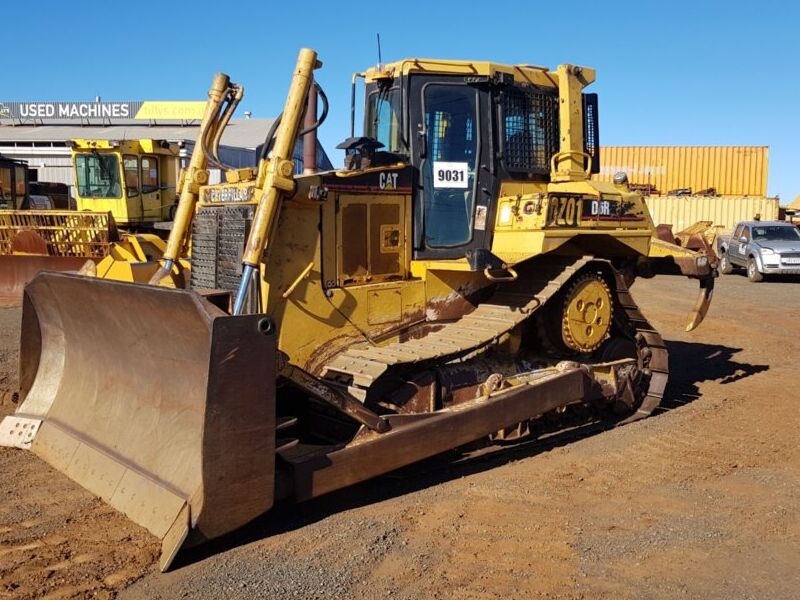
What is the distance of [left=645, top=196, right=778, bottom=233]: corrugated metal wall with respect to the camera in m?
30.3

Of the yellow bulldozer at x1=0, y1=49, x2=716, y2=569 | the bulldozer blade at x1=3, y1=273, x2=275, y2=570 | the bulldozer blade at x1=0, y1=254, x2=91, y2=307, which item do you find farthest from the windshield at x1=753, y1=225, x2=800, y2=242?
the bulldozer blade at x1=3, y1=273, x2=275, y2=570

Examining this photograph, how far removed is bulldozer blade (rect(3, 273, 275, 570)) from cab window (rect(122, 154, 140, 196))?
13600 mm

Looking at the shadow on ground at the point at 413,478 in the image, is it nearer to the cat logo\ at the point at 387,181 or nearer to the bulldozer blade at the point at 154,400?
the bulldozer blade at the point at 154,400

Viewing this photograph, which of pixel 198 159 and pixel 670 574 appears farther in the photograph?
pixel 198 159

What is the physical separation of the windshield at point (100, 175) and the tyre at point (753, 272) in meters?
16.2

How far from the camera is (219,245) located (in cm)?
578

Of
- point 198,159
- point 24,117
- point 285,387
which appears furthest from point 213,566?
point 24,117

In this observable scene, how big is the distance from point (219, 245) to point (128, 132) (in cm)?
3882

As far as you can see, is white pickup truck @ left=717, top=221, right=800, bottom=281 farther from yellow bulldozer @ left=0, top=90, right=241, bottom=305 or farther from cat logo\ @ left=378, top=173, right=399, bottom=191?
cat logo\ @ left=378, top=173, right=399, bottom=191

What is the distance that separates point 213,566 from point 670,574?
2402mm

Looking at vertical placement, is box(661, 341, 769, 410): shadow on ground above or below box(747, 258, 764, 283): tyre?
below

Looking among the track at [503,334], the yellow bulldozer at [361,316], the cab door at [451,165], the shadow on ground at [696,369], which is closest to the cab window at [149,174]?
the shadow on ground at [696,369]

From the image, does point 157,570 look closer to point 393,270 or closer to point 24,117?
point 393,270

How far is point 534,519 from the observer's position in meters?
4.84
